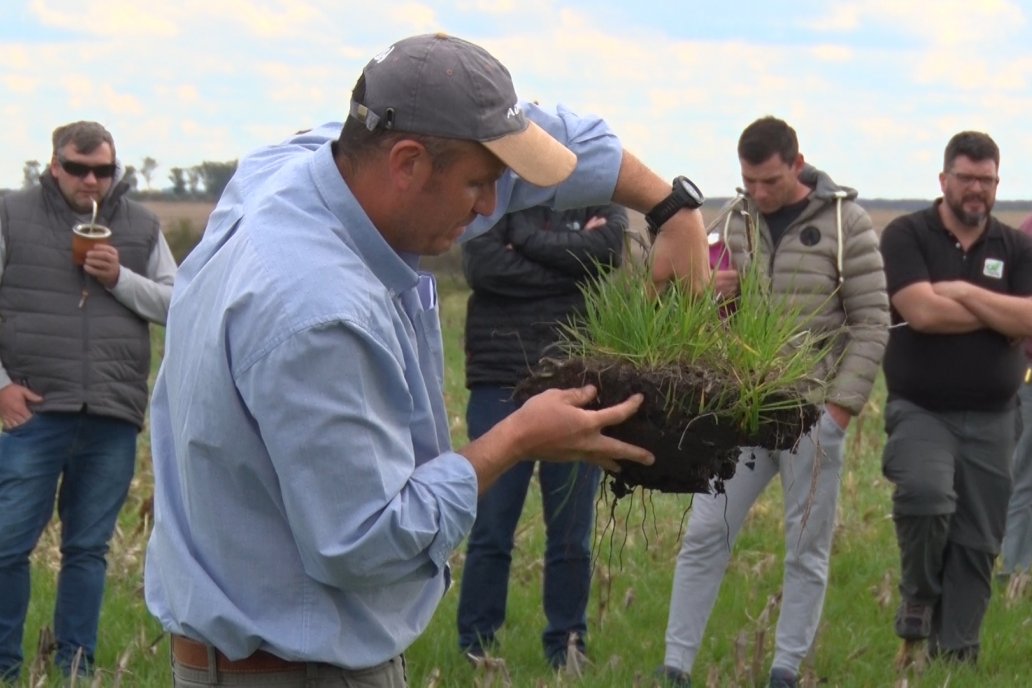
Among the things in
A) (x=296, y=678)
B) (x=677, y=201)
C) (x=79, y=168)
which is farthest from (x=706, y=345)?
(x=79, y=168)

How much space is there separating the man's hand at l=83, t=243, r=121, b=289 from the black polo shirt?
384 cm

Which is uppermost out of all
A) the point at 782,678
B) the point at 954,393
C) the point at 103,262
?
the point at 103,262

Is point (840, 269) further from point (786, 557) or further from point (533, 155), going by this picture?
point (533, 155)

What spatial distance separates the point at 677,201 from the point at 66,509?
13.6 ft

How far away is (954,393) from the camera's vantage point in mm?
8000

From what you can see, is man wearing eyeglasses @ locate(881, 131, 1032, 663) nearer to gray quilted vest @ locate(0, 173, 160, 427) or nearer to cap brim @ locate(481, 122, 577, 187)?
gray quilted vest @ locate(0, 173, 160, 427)

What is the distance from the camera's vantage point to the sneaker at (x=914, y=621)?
793cm

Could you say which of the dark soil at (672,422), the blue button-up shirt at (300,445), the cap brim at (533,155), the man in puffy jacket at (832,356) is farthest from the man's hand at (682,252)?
the man in puffy jacket at (832,356)

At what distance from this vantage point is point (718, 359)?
4.36 m

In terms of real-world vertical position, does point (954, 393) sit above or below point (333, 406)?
below

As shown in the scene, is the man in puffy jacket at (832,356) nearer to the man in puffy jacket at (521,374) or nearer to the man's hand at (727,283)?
the man in puffy jacket at (521,374)

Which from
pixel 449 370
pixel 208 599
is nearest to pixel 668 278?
pixel 208 599

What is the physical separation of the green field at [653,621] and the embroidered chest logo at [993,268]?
1.92 m

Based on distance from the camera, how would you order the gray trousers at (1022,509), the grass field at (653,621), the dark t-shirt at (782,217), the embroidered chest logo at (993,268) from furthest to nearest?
the gray trousers at (1022,509), the embroidered chest logo at (993,268), the dark t-shirt at (782,217), the grass field at (653,621)
